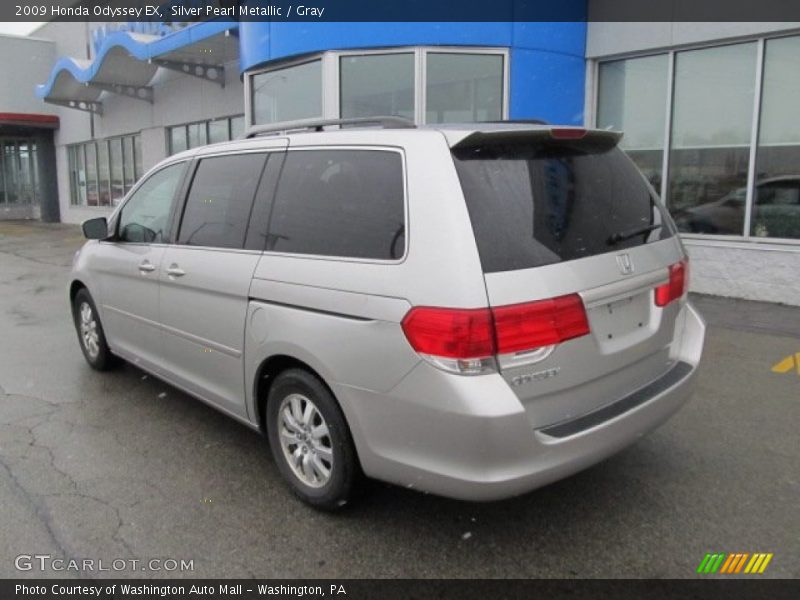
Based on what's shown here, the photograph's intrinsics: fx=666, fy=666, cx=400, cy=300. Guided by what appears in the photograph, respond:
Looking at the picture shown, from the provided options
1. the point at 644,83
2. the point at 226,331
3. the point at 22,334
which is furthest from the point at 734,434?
the point at 22,334

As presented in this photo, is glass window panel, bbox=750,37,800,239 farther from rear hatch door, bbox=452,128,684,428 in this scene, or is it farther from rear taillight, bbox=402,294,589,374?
rear taillight, bbox=402,294,589,374

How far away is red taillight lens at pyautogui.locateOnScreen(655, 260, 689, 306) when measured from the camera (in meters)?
3.18

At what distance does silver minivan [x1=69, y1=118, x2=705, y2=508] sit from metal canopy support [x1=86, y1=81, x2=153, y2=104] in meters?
15.6

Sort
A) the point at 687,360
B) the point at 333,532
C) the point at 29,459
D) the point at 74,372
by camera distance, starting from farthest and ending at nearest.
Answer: the point at 74,372 < the point at 29,459 < the point at 687,360 < the point at 333,532

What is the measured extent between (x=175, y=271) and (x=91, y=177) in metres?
20.6

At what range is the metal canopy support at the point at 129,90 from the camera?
1733 centimetres

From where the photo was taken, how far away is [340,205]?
10.2ft

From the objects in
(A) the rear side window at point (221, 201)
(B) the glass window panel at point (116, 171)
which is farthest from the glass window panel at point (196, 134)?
(A) the rear side window at point (221, 201)

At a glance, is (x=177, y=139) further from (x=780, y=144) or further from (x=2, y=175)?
(x=2, y=175)

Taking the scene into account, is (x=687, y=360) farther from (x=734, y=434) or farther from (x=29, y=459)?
(x=29, y=459)

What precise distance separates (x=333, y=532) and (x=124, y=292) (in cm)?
253

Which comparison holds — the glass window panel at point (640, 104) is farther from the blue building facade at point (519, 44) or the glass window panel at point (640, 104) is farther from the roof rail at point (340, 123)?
the roof rail at point (340, 123)

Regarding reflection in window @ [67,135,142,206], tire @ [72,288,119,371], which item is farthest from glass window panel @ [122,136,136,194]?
tire @ [72,288,119,371]

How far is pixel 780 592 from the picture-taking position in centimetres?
261
